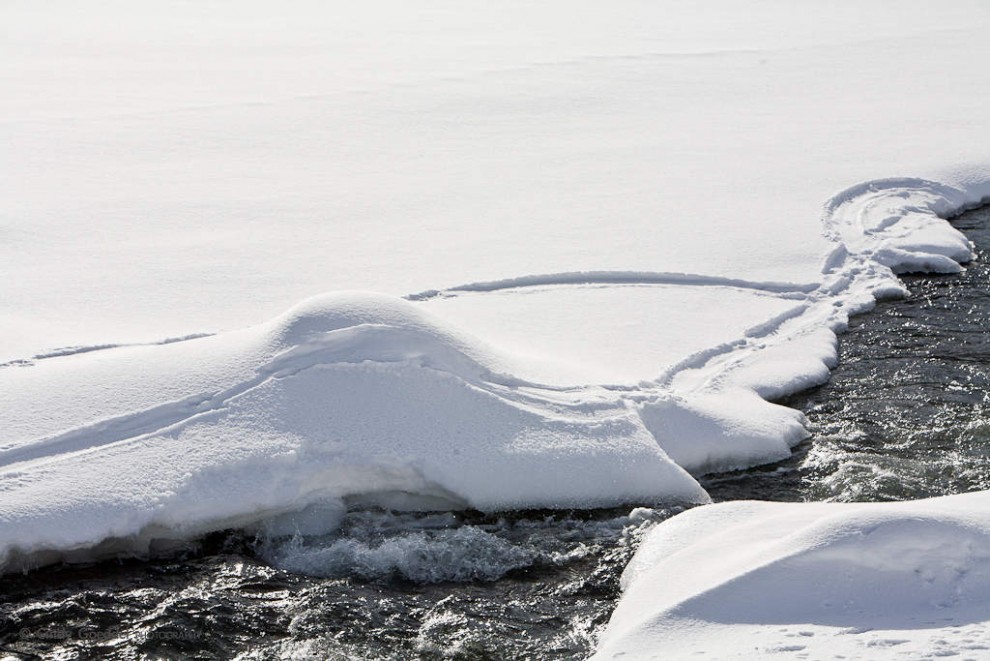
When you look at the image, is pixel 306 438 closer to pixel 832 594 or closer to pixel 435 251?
pixel 832 594

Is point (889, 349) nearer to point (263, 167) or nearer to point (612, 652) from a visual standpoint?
point (612, 652)

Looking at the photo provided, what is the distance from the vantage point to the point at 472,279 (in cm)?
846

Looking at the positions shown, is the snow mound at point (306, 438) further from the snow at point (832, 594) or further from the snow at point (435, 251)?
the snow at point (832, 594)

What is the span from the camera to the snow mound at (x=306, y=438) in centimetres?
563

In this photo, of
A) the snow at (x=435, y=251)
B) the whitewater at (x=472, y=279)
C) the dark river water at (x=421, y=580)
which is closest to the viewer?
the dark river water at (x=421, y=580)

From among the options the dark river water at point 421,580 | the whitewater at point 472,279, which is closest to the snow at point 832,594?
the whitewater at point 472,279

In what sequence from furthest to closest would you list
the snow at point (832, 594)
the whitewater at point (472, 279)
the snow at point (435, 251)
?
1. the snow at point (435, 251)
2. the whitewater at point (472, 279)
3. the snow at point (832, 594)

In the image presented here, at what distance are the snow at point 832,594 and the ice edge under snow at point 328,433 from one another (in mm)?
1171

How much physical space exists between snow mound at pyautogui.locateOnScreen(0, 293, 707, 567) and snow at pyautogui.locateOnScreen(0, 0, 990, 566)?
2 cm

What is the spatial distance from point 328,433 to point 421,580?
39.6 inches

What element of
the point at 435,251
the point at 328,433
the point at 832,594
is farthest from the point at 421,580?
the point at 435,251

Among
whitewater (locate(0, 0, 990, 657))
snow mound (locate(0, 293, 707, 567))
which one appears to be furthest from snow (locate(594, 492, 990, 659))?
snow mound (locate(0, 293, 707, 567))

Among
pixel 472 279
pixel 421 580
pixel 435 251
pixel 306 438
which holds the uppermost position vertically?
pixel 435 251

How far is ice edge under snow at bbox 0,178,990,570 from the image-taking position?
565cm
